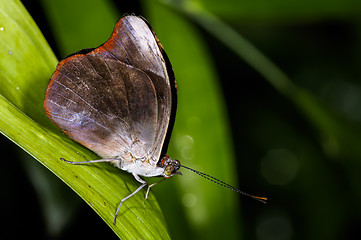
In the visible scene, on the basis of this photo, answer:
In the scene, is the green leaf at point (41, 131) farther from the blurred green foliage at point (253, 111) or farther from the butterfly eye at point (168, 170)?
the blurred green foliage at point (253, 111)

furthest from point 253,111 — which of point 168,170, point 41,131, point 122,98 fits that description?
point 41,131

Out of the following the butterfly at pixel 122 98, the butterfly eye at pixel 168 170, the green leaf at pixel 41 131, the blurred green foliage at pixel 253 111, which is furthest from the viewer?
the blurred green foliage at pixel 253 111

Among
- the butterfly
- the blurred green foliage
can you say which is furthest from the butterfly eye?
the blurred green foliage

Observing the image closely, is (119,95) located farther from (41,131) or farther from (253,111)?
(253,111)

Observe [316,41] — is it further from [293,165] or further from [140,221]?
[140,221]

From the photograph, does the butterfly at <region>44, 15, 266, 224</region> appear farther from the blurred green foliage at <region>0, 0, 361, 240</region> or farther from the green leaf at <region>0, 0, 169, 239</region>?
the blurred green foliage at <region>0, 0, 361, 240</region>

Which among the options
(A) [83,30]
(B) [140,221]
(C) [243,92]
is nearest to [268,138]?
(C) [243,92]

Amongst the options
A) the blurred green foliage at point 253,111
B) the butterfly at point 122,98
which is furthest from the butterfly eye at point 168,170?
the blurred green foliage at point 253,111
